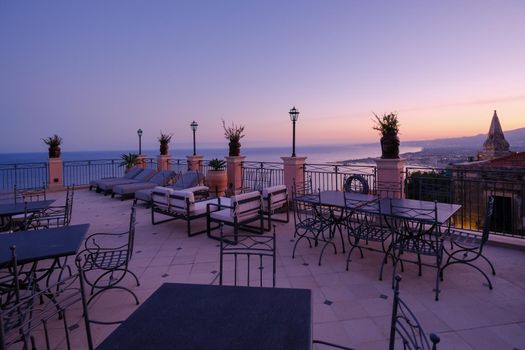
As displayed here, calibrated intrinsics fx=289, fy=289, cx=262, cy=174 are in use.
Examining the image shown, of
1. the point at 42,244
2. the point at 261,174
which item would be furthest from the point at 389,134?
the point at 42,244

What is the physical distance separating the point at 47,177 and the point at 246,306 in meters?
12.0

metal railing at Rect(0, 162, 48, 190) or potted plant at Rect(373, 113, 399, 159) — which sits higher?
potted plant at Rect(373, 113, 399, 159)

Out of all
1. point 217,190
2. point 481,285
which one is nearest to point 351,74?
point 217,190

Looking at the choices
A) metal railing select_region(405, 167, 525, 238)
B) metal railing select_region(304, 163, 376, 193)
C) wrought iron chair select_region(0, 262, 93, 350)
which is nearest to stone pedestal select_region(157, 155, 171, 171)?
metal railing select_region(304, 163, 376, 193)

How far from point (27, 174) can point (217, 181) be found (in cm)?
786

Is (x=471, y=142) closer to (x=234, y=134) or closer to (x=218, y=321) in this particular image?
(x=234, y=134)

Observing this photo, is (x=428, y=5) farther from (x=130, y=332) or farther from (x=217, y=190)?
(x=130, y=332)

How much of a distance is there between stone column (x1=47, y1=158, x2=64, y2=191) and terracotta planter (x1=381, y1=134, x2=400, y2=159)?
11141 millimetres

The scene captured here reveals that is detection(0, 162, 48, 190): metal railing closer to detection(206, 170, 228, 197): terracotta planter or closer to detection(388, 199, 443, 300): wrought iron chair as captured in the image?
detection(206, 170, 228, 197): terracotta planter

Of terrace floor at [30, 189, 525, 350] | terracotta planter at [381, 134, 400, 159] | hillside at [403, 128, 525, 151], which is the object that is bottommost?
terrace floor at [30, 189, 525, 350]

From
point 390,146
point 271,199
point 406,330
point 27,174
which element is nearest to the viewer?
point 406,330

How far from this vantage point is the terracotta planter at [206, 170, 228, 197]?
28.8 ft

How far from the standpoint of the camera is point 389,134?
5.52m

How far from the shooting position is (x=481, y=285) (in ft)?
10.5
